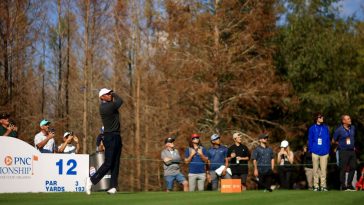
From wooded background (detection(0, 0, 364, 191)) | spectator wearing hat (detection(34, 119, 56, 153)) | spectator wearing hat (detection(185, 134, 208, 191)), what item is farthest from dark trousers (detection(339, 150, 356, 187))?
wooded background (detection(0, 0, 364, 191))

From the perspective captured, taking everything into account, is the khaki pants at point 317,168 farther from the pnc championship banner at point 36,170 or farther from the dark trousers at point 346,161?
the pnc championship banner at point 36,170

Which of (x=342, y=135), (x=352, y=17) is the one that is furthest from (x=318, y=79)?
(x=342, y=135)

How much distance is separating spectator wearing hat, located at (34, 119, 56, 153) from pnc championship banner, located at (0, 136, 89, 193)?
457 mm

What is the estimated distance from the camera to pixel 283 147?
23391mm

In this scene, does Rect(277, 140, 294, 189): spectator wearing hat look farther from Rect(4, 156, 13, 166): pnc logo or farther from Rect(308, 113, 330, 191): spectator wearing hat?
Rect(4, 156, 13, 166): pnc logo

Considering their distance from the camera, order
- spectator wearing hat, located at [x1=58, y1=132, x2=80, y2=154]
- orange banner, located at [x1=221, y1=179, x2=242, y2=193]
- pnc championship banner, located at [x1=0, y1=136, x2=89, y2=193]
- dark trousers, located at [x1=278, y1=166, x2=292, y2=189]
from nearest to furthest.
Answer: orange banner, located at [x1=221, y1=179, x2=242, y2=193] → pnc championship banner, located at [x1=0, y1=136, x2=89, y2=193] → spectator wearing hat, located at [x1=58, y1=132, x2=80, y2=154] → dark trousers, located at [x1=278, y1=166, x2=292, y2=189]

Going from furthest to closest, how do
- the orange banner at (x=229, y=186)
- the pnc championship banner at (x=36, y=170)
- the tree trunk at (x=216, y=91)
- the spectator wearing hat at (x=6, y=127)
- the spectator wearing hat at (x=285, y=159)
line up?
the tree trunk at (x=216, y=91) < the spectator wearing hat at (x=285, y=159) < the spectator wearing hat at (x=6, y=127) < the pnc championship banner at (x=36, y=170) < the orange banner at (x=229, y=186)

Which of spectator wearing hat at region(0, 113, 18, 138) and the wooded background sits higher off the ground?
the wooded background

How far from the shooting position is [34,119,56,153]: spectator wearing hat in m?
18.0

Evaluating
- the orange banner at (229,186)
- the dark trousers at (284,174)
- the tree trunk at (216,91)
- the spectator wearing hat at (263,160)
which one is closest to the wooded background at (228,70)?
the tree trunk at (216,91)

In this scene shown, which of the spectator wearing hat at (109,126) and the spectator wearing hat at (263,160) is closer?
the spectator wearing hat at (109,126)

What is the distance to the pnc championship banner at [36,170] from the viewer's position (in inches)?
677

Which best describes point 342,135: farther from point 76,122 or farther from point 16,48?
point 76,122

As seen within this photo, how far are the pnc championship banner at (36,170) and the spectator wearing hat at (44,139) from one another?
457mm
